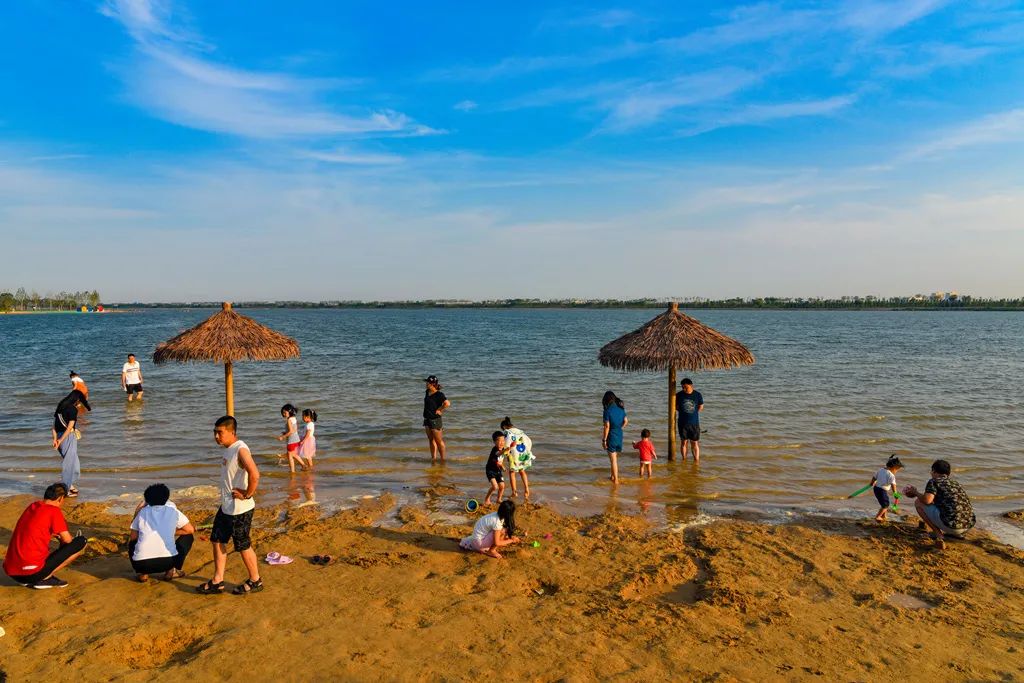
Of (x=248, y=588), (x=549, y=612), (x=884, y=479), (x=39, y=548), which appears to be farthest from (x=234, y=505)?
(x=884, y=479)

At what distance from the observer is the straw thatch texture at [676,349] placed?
11.4m

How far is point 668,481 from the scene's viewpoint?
34.1 feet

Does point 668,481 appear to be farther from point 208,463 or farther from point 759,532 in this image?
point 208,463

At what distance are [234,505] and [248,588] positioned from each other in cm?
86

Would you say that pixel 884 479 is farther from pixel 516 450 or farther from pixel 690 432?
pixel 516 450

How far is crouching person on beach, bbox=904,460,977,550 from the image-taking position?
23.8 feet

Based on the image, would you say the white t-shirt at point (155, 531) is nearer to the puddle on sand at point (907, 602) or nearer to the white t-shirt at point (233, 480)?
the white t-shirt at point (233, 480)

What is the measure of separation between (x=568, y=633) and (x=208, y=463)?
349 inches

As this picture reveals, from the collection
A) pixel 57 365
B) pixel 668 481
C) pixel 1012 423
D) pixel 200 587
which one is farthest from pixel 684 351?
pixel 57 365

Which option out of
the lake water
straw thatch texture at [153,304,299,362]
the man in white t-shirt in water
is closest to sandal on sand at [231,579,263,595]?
the lake water

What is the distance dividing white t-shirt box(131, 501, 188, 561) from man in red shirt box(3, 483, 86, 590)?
78cm

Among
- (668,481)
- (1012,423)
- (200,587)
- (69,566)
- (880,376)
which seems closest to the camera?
(200,587)

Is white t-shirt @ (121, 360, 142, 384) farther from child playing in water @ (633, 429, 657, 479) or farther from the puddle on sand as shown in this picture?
the puddle on sand

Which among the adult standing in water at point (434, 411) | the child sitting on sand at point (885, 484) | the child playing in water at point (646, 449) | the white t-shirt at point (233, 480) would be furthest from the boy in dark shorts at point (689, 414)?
the white t-shirt at point (233, 480)
